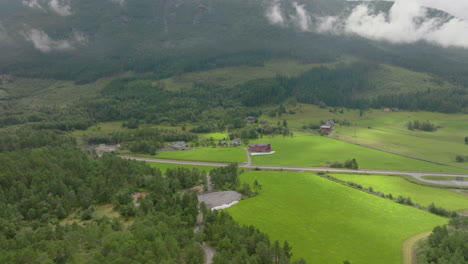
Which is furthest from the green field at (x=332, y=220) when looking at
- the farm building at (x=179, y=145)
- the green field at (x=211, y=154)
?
the farm building at (x=179, y=145)

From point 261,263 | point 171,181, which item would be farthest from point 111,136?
point 261,263

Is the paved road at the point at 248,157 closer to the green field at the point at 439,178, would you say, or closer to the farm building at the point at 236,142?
the farm building at the point at 236,142

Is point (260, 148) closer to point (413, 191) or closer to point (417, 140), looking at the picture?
point (413, 191)

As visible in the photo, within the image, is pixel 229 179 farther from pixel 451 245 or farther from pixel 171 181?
pixel 451 245

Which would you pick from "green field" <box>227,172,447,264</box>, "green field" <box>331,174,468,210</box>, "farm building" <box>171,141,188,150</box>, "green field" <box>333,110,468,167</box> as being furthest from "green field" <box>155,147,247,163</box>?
"green field" <box>333,110,468,167</box>

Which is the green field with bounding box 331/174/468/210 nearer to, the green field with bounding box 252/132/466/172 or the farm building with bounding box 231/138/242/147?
the green field with bounding box 252/132/466/172

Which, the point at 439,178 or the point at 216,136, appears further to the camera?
the point at 216,136

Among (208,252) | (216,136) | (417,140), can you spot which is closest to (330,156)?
(417,140)
